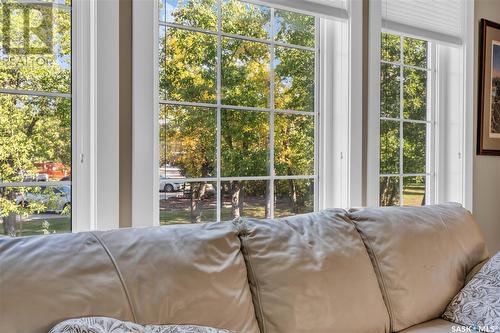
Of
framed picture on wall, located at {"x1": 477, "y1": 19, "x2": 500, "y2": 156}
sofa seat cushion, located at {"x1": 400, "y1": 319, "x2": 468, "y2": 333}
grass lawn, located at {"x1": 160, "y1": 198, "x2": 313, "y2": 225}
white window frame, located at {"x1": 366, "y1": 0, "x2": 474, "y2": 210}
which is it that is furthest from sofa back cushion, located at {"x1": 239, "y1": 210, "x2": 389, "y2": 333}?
framed picture on wall, located at {"x1": 477, "y1": 19, "x2": 500, "y2": 156}

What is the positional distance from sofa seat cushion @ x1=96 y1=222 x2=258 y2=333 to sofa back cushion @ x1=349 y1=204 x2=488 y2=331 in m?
0.64

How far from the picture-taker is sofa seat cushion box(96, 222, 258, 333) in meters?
1.31

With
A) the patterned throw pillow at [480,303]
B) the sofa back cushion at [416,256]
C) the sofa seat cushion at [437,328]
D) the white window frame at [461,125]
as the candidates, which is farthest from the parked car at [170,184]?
the white window frame at [461,125]

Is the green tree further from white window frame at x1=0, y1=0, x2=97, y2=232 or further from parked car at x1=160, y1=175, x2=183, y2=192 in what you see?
white window frame at x1=0, y1=0, x2=97, y2=232

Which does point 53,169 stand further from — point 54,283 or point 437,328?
point 437,328

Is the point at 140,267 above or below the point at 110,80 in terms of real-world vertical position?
below

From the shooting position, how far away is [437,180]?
300 centimetres

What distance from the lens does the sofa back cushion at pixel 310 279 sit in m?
1.51

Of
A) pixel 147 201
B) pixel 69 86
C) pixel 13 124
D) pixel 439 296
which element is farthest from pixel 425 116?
pixel 13 124

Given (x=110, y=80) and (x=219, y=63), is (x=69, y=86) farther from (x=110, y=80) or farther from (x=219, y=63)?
(x=219, y=63)

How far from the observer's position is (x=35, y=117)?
167cm

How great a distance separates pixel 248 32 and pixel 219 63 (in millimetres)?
243

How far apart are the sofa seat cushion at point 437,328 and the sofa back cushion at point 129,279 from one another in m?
0.71

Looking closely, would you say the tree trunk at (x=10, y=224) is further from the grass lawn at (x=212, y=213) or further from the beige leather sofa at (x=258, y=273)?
the grass lawn at (x=212, y=213)
